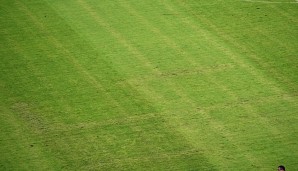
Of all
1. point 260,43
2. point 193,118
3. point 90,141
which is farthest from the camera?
point 260,43

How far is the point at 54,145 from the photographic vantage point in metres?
12.6

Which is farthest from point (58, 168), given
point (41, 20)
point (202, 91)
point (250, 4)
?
point (250, 4)

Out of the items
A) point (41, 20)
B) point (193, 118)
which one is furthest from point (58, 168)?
point (41, 20)

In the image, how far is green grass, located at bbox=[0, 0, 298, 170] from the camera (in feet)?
40.9

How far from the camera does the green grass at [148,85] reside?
12461 mm

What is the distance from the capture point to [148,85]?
49.5ft

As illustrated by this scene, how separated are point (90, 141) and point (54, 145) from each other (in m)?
0.86

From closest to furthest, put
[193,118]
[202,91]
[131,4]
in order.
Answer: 1. [193,118]
2. [202,91]
3. [131,4]

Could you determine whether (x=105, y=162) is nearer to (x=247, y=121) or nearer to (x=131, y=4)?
(x=247, y=121)

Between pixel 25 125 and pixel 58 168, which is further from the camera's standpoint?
pixel 25 125

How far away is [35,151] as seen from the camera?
12.4 metres

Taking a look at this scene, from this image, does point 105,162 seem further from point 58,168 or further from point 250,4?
point 250,4

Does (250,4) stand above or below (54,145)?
above

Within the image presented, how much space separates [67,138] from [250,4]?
9879 mm
